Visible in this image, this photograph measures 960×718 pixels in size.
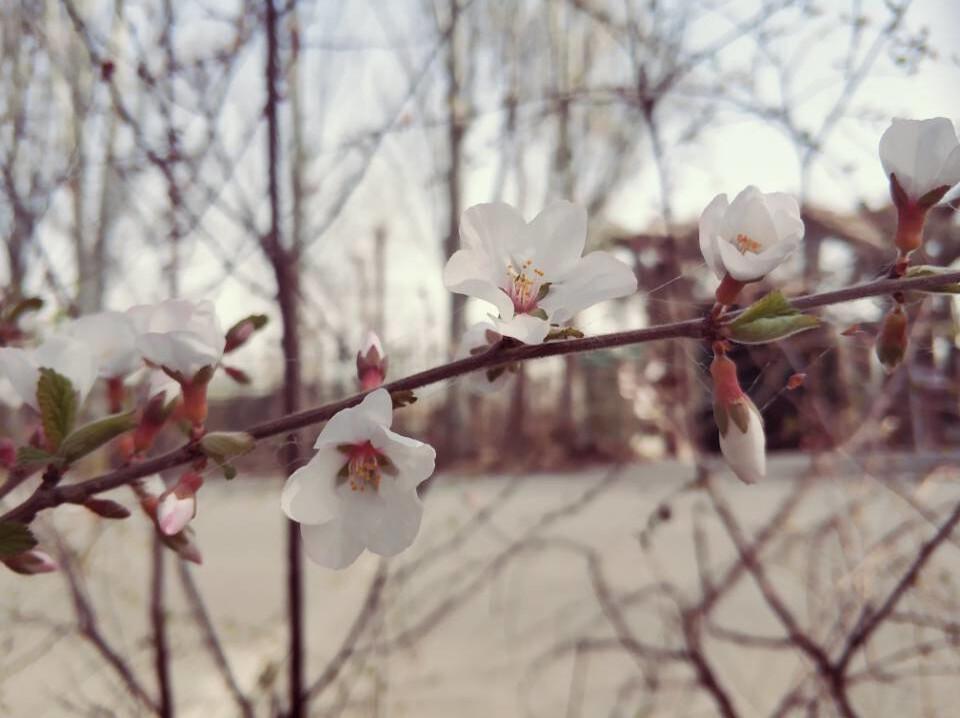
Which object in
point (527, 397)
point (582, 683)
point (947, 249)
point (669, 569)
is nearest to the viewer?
point (947, 249)

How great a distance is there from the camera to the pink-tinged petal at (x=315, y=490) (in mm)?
408

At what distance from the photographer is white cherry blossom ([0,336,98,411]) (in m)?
0.44

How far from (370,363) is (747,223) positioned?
0.22 metres

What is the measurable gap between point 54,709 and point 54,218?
0.82 m

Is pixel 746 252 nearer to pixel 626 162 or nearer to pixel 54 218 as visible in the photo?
pixel 54 218

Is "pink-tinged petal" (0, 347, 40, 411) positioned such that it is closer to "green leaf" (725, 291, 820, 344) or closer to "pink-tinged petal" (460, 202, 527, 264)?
"pink-tinged petal" (460, 202, 527, 264)

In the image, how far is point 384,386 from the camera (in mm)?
409

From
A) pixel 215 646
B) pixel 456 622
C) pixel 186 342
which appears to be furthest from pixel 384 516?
pixel 456 622

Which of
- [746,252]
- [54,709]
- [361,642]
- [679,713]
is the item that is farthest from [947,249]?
[54,709]

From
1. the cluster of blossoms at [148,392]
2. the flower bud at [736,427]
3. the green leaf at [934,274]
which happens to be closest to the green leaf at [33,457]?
the cluster of blossoms at [148,392]

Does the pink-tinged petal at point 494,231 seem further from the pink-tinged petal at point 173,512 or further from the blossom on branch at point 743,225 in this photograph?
the pink-tinged petal at point 173,512

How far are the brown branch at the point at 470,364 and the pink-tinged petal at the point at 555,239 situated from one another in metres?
0.07

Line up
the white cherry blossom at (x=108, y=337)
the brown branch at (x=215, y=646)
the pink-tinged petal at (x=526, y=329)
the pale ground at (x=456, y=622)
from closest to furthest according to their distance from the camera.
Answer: the pink-tinged petal at (x=526, y=329) → the white cherry blossom at (x=108, y=337) → the brown branch at (x=215, y=646) → the pale ground at (x=456, y=622)

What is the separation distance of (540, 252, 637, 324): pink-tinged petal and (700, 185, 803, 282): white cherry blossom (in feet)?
0.15
